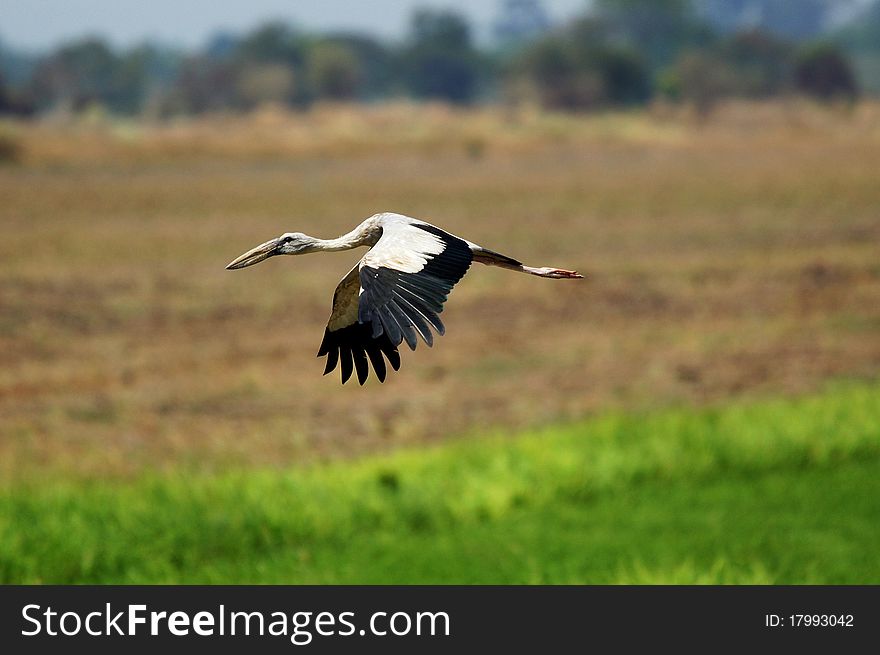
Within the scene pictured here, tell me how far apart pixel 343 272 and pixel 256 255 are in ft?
86.2

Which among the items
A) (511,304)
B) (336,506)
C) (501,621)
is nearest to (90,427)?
(336,506)

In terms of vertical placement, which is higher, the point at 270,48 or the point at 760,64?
the point at 760,64

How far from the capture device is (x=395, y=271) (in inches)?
78.7

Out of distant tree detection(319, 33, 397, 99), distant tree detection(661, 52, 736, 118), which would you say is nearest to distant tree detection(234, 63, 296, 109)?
distant tree detection(319, 33, 397, 99)

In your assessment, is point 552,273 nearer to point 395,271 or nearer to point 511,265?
point 511,265

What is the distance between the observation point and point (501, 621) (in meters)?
13.1

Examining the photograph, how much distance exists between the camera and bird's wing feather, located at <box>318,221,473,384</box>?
6.51 ft

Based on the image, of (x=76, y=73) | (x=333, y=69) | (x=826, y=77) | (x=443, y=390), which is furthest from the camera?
(x=826, y=77)

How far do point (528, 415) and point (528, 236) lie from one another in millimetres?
17358

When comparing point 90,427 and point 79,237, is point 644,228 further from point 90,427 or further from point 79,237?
point 90,427

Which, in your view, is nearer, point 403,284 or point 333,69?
point 403,284

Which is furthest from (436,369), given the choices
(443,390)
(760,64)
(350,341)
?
(760,64)

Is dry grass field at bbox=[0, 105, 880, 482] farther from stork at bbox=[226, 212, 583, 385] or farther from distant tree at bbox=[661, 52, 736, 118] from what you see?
distant tree at bbox=[661, 52, 736, 118]

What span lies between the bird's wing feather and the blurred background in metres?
3.33
